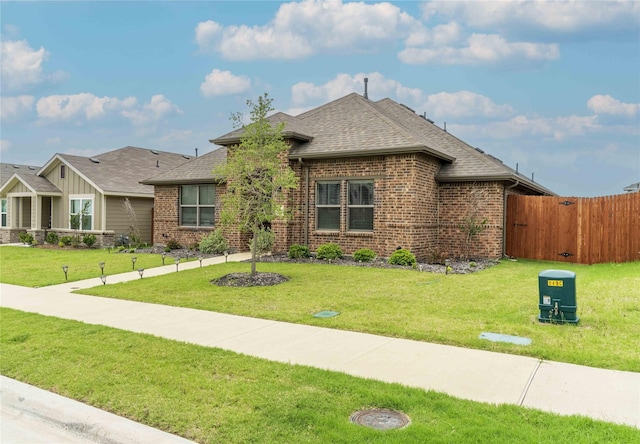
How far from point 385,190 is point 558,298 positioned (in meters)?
8.49

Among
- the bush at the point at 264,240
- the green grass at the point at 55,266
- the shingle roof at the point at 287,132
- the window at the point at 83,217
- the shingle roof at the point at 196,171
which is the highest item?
the shingle roof at the point at 287,132

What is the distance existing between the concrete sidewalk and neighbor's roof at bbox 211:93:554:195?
353 inches

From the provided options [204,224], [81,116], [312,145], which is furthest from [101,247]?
[312,145]

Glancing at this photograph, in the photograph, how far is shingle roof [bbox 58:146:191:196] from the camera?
931 inches

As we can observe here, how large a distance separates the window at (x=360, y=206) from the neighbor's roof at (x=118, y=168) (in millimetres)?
13391

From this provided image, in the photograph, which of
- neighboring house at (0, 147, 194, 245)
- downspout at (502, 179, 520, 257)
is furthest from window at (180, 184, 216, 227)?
downspout at (502, 179, 520, 257)

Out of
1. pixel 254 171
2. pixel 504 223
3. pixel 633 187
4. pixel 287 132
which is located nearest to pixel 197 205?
pixel 287 132

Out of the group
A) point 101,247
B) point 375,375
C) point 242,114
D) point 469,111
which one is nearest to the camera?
point 375,375

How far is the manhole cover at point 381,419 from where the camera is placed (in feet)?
12.0

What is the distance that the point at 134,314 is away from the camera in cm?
805

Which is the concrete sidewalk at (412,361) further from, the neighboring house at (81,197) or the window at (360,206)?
the neighboring house at (81,197)

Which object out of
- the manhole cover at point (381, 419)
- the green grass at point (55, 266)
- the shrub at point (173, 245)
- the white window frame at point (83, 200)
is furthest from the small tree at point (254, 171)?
the white window frame at point (83, 200)

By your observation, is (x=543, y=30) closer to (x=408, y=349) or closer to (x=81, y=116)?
(x=408, y=349)

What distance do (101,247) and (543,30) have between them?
2083 centimetres
